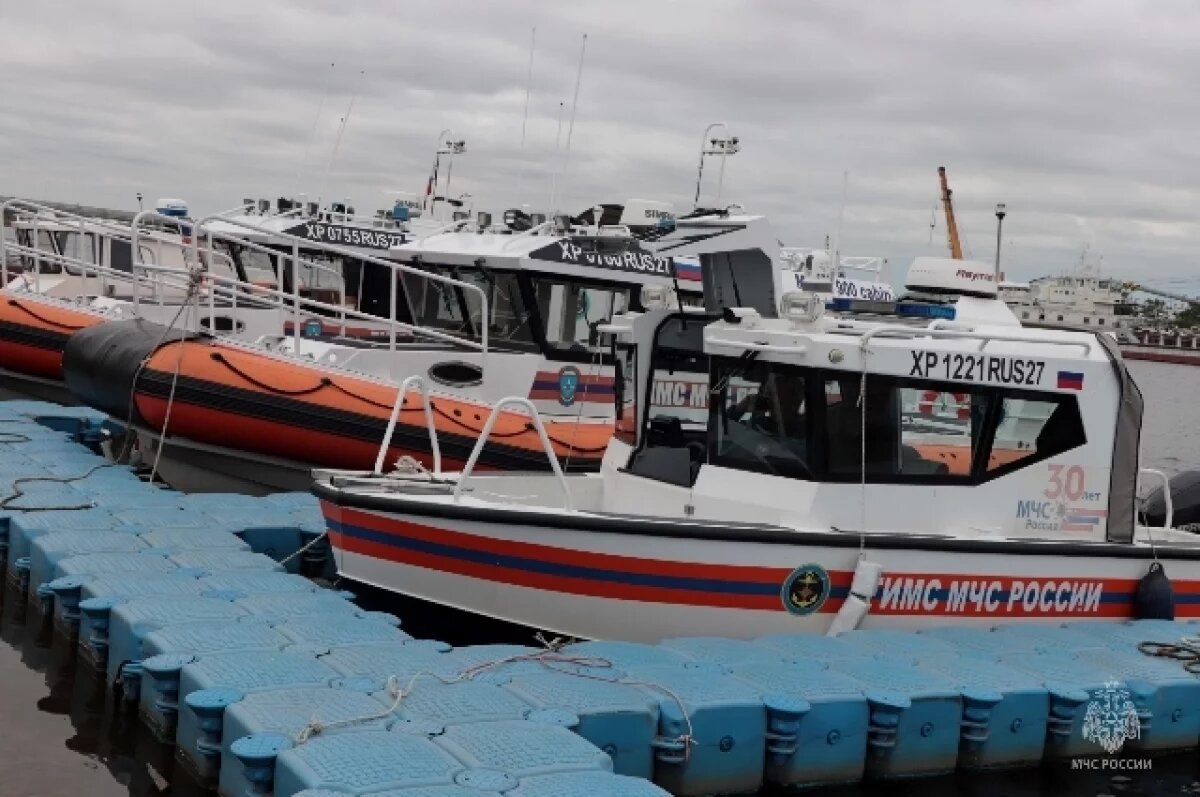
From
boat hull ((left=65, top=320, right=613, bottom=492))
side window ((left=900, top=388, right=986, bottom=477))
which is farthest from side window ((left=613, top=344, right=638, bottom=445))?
boat hull ((left=65, top=320, right=613, bottom=492))

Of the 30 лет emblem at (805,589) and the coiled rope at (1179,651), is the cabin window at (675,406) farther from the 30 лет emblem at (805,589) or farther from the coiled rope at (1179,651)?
the coiled rope at (1179,651)

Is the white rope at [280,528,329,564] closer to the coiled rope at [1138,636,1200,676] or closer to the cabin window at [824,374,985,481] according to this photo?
the cabin window at [824,374,985,481]

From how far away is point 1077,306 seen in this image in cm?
9181

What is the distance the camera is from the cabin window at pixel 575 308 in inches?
475

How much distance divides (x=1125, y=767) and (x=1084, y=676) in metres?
0.55

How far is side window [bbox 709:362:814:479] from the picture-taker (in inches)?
275

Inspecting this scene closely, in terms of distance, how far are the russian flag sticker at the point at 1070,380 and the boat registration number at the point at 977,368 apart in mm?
122

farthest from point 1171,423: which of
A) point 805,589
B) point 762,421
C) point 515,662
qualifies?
point 515,662

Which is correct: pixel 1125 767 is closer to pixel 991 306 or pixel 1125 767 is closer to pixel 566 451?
pixel 991 306

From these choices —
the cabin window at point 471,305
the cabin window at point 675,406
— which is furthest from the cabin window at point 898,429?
the cabin window at point 471,305

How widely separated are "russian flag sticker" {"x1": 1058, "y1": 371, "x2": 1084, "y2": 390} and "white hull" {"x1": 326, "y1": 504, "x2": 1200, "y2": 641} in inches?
36.6

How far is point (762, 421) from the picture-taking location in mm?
7102

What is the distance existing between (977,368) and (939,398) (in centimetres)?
26

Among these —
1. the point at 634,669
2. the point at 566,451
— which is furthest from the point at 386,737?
the point at 566,451
